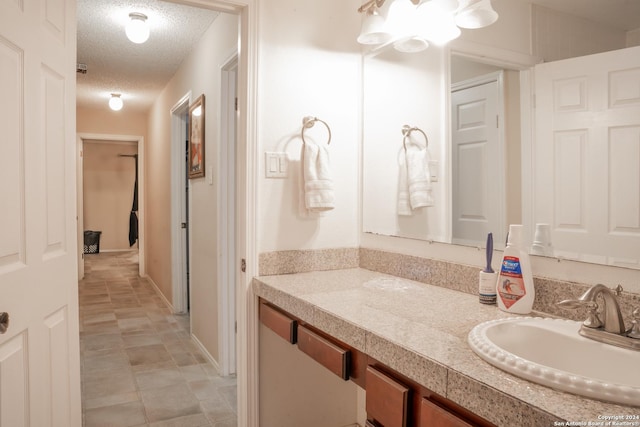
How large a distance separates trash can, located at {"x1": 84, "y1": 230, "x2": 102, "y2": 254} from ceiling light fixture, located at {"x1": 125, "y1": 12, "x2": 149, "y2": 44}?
20.1 ft

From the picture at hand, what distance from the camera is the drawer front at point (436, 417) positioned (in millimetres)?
820

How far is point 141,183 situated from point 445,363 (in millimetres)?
5881

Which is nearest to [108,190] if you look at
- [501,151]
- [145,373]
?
[145,373]

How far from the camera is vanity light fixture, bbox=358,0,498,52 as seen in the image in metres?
1.51

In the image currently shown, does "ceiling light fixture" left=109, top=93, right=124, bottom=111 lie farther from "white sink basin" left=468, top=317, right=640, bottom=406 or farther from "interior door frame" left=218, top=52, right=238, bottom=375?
"white sink basin" left=468, top=317, right=640, bottom=406

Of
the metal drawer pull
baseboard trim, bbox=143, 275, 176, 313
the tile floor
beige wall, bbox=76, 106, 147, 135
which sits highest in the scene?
beige wall, bbox=76, 106, 147, 135

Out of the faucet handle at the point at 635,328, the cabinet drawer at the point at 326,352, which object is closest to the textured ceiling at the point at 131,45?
the cabinet drawer at the point at 326,352

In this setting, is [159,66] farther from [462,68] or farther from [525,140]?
[525,140]

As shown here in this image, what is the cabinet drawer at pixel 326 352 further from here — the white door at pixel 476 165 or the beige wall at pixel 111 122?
the beige wall at pixel 111 122

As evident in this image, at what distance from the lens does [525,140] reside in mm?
1305

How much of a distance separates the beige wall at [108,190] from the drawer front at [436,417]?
8418 mm

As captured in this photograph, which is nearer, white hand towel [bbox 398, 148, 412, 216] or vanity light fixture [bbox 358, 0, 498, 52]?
vanity light fixture [bbox 358, 0, 498, 52]

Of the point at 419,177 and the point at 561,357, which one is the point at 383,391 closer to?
the point at 561,357

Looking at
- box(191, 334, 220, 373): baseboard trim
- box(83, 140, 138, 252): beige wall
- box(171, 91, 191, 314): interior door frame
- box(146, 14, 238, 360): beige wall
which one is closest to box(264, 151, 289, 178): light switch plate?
box(146, 14, 238, 360): beige wall
